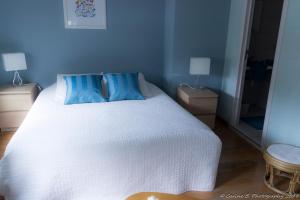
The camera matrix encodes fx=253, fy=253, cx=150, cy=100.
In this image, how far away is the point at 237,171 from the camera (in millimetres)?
2508

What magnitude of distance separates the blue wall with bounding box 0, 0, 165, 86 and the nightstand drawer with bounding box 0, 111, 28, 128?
1.75 feet

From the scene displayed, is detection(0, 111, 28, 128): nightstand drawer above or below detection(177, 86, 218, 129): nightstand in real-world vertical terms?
below

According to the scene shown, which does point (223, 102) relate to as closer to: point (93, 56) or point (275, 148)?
point (275, 148)

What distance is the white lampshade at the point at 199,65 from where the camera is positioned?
3.26 metres

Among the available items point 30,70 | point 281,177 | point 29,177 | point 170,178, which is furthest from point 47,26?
point 281,177

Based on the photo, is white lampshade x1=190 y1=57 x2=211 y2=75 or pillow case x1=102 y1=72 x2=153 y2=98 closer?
pillow case x1=102 y1=72 x2=153 y2=98

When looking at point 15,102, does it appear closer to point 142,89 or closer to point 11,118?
point 11,118

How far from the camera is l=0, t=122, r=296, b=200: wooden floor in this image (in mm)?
2189

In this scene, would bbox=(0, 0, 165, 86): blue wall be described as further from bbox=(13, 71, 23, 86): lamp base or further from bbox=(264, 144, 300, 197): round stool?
bbox=(264, 144, 300, 197): round stool

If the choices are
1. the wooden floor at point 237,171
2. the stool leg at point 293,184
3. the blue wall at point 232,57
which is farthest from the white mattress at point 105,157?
the blue wall at point 232,57

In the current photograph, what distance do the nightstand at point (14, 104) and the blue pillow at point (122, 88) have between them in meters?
1.00

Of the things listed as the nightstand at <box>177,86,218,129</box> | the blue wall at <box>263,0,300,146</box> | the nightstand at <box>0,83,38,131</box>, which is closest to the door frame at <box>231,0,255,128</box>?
the nightstand at <box>177,86,218,129</box>

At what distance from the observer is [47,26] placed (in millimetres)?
3268

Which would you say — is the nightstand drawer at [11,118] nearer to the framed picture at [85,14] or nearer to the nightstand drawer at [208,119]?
the framed picture at [85,14]
